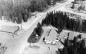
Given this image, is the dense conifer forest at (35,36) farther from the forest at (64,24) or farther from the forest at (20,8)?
the forest at (20,8)

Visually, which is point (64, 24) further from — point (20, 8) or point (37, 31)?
point (20, 8)

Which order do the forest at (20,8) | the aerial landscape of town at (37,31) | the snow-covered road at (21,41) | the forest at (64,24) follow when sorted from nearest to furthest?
the snow-covered road at (21,41) < the aerial landscape of town at (37,31) < the forest at (64,24) < the forest at (20,8)

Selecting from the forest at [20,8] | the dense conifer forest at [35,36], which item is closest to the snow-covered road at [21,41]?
the dense conifer forest at [35,36]

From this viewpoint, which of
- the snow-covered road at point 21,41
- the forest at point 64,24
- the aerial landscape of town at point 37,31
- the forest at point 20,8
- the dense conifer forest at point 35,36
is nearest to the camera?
the snow-covered road at point 21,41

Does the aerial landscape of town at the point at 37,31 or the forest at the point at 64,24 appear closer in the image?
the aerial landscape of town at the point at 37,31

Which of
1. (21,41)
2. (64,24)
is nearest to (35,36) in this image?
(21,41)

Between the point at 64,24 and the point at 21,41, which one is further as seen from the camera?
the point at 64,24

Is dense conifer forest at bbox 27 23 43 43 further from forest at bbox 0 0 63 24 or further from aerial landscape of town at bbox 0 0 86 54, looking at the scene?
forest at bbox 0 0 63 24

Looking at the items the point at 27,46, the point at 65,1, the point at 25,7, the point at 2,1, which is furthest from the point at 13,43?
the point at 65,1
